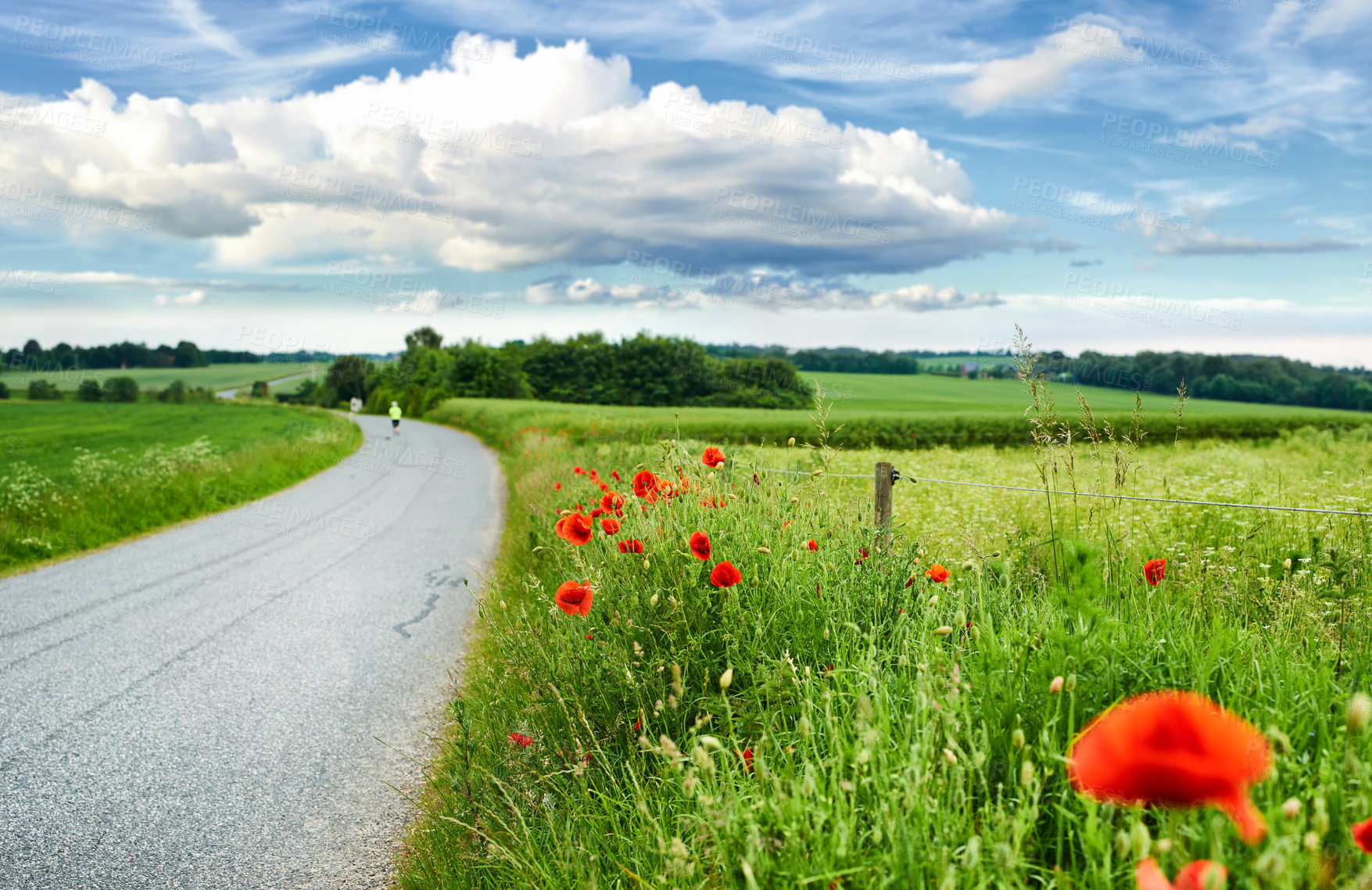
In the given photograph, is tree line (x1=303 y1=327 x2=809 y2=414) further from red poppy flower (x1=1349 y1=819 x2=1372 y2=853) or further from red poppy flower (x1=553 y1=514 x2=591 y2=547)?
red poppy flower (x1=1349 y1=819 x2=1372 y2=853)

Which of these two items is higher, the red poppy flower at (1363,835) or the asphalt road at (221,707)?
the red poppy flower at (1363,835)

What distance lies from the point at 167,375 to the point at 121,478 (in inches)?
2594

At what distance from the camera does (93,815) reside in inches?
150

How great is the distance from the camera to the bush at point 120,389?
146ft

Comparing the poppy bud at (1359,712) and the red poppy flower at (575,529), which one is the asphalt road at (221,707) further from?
the poppy bud at (1359,712)

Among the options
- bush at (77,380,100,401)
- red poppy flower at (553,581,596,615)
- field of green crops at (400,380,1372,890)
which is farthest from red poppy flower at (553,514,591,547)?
bush at (77,380,100,401)

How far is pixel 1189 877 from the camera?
118cm

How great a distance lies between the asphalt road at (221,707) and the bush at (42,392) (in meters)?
41.1

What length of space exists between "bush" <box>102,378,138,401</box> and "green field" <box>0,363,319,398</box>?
2.55 ft

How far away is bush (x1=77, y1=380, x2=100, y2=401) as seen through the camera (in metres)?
43.2

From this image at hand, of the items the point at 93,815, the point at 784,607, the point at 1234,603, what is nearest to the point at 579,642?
the point at 784,607

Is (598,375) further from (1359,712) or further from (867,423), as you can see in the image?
(1359,712)

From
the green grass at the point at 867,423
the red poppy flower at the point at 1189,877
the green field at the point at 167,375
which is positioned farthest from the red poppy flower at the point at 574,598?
the green field at the point at 167,375

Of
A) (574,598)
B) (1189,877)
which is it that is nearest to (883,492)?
(574,598)
